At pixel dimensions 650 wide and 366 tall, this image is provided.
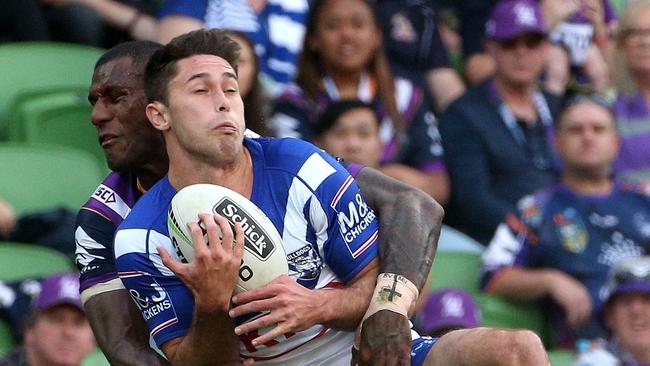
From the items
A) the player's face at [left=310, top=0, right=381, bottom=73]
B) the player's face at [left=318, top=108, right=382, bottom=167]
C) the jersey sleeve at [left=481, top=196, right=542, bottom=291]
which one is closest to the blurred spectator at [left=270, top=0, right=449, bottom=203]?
the player's face at [left=310, top=0, right=381, bottom=73]

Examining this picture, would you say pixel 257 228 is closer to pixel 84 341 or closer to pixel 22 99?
pixel 84 341

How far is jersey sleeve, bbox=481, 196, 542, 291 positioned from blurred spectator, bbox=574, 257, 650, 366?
16.9 inches

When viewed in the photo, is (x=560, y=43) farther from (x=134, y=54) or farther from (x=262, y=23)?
(x=134, y=54)

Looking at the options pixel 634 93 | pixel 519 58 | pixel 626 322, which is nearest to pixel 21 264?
pixel 626 322

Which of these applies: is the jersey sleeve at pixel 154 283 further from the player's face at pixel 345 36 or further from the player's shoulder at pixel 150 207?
the player's face at pixel 345 36

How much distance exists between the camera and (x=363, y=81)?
786cm

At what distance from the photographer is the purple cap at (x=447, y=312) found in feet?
22.2

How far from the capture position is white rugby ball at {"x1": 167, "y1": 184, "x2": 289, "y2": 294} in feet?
15.0

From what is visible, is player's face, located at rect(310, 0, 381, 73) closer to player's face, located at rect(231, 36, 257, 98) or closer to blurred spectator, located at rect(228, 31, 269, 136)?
blurred spectator, located at rect(228, 31, 269, 136)

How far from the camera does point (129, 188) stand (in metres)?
5.35

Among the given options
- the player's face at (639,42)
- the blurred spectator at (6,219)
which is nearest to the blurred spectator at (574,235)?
the player's face at (639,42)

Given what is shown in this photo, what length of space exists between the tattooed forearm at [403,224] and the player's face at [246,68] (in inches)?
62.4

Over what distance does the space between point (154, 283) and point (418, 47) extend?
3825mm

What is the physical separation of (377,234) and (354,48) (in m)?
2.98
